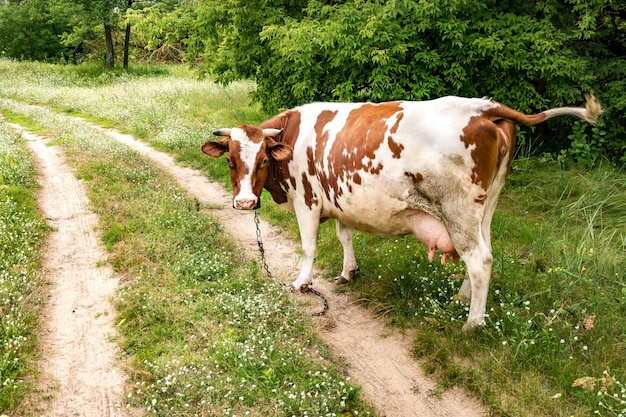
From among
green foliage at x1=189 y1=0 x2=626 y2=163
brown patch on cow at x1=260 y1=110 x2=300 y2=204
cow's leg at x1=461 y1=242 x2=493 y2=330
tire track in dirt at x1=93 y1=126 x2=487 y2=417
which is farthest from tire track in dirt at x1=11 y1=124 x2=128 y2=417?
green foliage at x1=189 y1=0 x2=626 y2=163

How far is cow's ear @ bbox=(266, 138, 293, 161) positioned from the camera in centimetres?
578

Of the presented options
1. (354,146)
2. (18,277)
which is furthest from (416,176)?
(18,277)

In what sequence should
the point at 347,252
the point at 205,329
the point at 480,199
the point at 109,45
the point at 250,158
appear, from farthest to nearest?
the point at 109,45, the point at 347,252, the point at 250,158, the point at 205,329, the point at 480,199

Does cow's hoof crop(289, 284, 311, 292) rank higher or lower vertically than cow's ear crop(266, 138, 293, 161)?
lower

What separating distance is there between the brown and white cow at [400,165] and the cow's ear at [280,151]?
11mm

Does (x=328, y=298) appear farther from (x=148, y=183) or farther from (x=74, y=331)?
(x=148, y=183)

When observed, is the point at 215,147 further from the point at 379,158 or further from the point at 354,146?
the point at 379,158

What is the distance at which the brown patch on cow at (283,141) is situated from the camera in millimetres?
6184

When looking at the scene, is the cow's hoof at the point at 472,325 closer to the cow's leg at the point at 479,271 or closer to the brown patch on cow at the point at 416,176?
the cow's leg at the point at 479,271

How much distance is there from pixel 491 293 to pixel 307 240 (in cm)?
223

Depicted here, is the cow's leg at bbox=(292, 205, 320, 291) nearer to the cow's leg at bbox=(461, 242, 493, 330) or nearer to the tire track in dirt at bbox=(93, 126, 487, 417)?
the tire track in dirt at bbox=(93, 126, 487, 417)

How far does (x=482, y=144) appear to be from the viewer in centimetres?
456

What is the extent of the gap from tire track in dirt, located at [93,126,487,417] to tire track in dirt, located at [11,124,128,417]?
6.91 ft

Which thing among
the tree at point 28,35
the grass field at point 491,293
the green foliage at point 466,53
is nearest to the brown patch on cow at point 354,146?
the grass field at point 491,293
